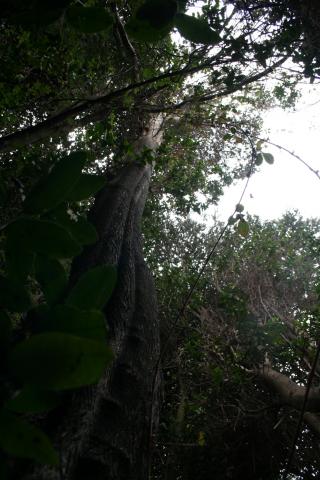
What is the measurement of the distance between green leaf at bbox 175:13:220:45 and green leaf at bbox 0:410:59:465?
0.80 metres

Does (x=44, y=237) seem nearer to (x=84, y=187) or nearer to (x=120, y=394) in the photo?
(x=84, y=187)

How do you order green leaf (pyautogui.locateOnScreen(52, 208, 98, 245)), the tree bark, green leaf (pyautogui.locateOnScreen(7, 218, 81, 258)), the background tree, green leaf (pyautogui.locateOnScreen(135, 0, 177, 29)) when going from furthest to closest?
the background tree < the tree bark < green leaf (pyautogui.locateOnScreen(52, 208, 98, 245)) < green leaf (pyautogui.locateOnScreen(135, 0, 177, 29)) < green leaf (pyautogui.locateOnScreen(7, 218, 81, 258))

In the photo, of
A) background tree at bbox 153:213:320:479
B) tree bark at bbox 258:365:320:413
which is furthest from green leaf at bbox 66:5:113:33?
background tree at bbox 153:213:320:479

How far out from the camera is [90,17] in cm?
79

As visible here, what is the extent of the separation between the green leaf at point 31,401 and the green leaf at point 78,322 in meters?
0.09

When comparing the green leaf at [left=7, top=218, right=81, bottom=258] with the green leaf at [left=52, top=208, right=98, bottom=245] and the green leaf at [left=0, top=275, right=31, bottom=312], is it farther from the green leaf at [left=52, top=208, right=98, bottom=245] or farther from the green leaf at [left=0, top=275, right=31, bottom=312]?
the green leaf at [left=52, top=208, right=98, bottom=245]

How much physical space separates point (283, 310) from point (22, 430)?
6859mm

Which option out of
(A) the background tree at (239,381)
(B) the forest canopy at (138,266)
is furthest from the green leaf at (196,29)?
(A) the background tree at (239,381)

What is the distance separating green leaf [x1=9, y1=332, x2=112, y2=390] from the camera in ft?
1.45

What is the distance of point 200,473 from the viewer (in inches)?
203

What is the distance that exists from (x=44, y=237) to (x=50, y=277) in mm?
142

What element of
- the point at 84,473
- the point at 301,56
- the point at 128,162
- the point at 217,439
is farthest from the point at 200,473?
the point at 301,56

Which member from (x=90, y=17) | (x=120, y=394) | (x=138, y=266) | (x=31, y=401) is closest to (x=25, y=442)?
(x=31, y=401)

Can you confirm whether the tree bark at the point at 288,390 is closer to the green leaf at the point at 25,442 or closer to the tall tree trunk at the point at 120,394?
the tall tree trunk at the point at 120,394
